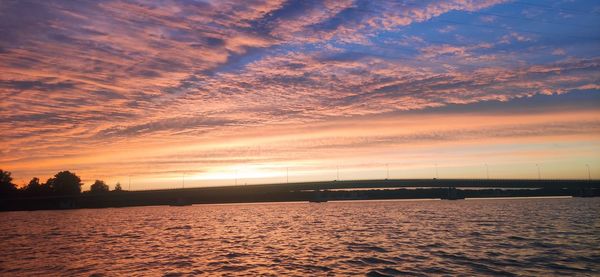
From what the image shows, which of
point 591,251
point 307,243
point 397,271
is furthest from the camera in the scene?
point 307,243

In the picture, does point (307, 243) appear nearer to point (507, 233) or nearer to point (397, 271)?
point (397, 271)

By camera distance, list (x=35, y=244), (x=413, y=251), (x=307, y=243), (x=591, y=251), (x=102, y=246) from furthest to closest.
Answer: (x=35, y=244) < (x=102, y=246) < (x=307, y=243) < (x=413, y=251) < (x=591, y=251)

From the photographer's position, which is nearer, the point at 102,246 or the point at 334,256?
the point at 334,256

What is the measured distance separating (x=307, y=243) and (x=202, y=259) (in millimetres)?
13466

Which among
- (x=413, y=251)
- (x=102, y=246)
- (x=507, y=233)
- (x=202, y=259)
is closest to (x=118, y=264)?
(x=202, y=259)

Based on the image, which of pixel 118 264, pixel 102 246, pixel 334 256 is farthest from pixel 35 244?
pixel 334 256

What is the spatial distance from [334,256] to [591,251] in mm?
21419

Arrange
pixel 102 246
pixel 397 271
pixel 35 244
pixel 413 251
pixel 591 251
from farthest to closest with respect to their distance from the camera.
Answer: pixel 35 244, pixel 102 246, pixel 413 251, pixel 591 251, pixel 397 271

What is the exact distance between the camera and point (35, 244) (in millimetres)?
55969

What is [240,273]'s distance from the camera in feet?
102

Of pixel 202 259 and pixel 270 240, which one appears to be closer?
pixel 202 259

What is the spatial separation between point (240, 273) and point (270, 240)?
2168cm

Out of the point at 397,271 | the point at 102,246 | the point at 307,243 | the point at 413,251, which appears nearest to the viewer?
the point at 397,271

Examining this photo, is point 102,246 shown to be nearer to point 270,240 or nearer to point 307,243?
point 270,240
